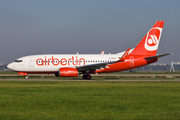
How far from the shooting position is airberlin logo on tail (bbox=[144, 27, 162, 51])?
4278cm

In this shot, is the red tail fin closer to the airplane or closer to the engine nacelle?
the airplane

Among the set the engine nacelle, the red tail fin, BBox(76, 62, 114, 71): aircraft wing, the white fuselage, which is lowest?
the engine nacelle

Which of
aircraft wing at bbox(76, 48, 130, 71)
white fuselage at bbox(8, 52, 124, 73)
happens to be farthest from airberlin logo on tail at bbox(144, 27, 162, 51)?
white fuselage at bbox(8, 52, 124, 73)

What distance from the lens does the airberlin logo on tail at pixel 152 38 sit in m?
42.8

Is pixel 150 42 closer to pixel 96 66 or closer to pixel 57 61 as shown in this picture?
pixel 96 66

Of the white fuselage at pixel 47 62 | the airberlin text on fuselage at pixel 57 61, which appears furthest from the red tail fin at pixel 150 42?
the airberlin text on fuselage at pixel 57 61

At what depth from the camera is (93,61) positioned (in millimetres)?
Answer: 42594

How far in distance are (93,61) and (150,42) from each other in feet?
31.8

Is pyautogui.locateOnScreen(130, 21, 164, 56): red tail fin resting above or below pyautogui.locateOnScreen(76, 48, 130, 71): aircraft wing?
above

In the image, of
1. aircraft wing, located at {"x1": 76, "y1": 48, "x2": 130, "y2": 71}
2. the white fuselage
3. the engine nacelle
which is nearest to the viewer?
the engine nacelle

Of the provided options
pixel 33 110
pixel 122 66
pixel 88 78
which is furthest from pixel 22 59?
pixel 33 110

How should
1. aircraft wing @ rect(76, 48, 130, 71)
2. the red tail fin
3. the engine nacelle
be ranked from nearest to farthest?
the engine nacelle
aircraft wing @ rect(76, 48, 130, 71)
the red tail fin

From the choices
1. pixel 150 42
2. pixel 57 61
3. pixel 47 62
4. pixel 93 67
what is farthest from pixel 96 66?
pixel 150 42

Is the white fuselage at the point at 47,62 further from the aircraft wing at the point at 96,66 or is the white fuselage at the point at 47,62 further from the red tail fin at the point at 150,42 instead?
the red tail fin at the point at 150,42
